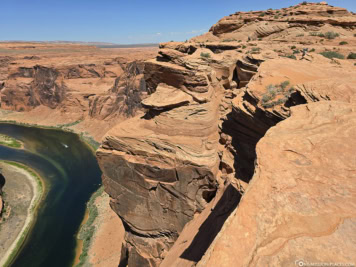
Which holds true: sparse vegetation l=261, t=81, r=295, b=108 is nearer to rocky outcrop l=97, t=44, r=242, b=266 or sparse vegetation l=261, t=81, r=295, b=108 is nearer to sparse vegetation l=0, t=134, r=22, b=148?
rocky outcrop l=97, t=44, r=242, b=266

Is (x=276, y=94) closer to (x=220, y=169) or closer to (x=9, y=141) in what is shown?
(x=220, y=169)

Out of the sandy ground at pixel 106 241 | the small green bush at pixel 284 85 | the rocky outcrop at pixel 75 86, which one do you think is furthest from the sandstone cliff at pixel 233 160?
the rocky outcrop at pixel 75 86

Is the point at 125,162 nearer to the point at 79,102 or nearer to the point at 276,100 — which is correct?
the point at 276,100

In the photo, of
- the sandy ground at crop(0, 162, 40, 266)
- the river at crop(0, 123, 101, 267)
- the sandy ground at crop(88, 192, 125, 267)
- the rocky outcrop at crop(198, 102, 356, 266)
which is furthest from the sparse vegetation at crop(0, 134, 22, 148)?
the rocky outcrop at crop(198, 102, 356, 266)

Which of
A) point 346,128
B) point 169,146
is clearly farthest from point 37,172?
point 346,128

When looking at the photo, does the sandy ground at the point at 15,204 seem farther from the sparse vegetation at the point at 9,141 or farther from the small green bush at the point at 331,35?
the small green bush at the point at 331,35

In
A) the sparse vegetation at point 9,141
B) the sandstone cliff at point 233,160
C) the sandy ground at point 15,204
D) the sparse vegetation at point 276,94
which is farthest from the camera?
the sparse vegetation at point 9,141
